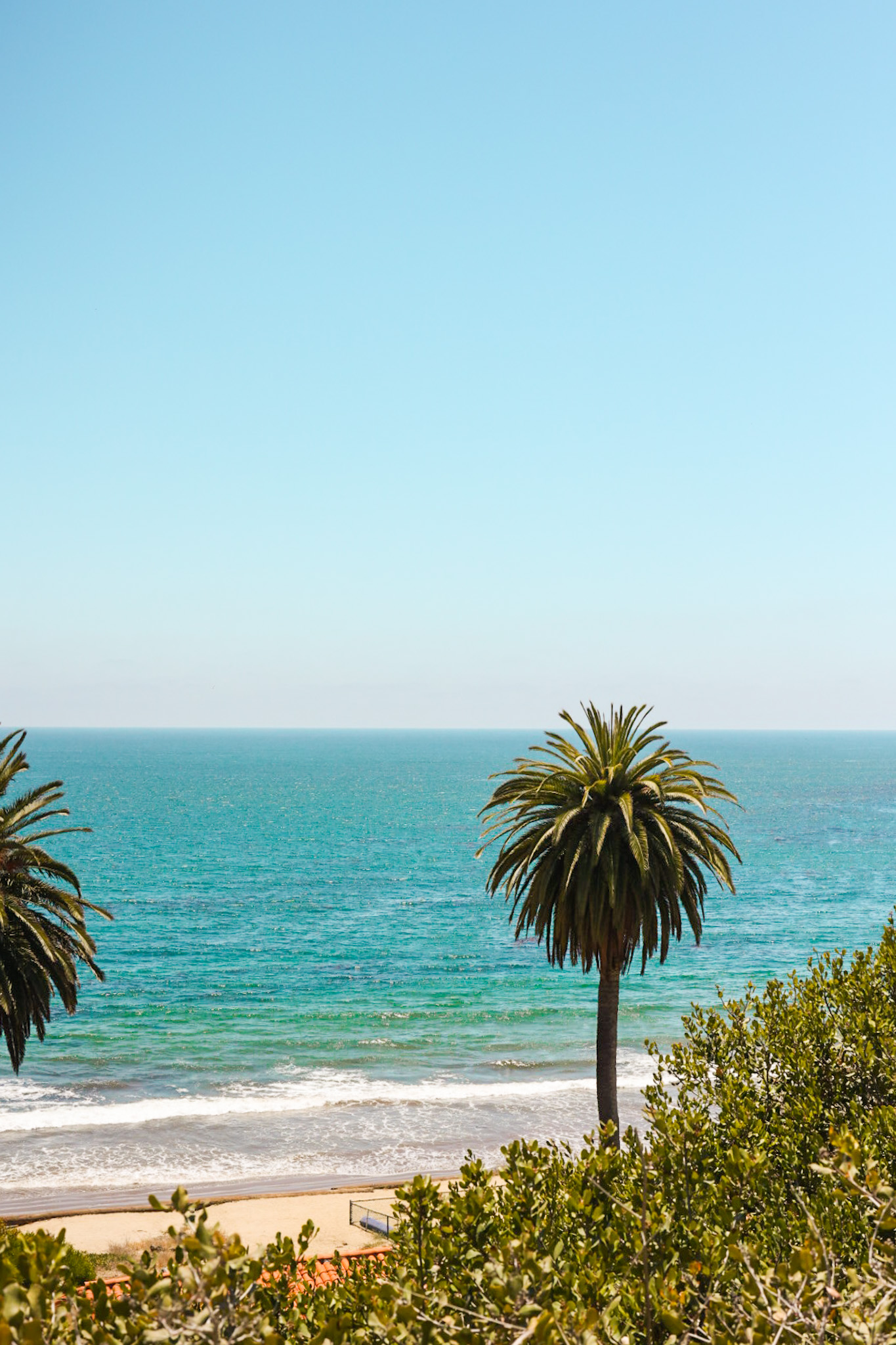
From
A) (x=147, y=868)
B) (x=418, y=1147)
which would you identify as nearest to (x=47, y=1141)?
(x=418, y=1147)

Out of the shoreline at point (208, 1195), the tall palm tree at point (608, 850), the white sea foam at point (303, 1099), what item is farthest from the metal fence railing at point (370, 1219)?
the white sea foam at point (303, 1099)

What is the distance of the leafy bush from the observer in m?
6.70

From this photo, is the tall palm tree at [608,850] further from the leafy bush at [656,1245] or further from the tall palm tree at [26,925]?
the tall palm tree at [26,925]

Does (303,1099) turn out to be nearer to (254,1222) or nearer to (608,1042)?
(254,1222)

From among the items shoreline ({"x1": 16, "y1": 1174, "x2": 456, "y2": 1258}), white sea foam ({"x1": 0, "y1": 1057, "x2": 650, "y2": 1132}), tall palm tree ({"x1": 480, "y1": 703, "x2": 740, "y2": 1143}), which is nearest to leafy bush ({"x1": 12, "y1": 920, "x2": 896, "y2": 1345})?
tall palm tree ({"x1": 480, "y1": 703, "x2": 740, "y2": 1143})

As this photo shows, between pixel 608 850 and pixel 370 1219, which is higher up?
pixel 608 850

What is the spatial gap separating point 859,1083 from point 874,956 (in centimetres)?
487

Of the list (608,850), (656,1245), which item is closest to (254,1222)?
(608,850)

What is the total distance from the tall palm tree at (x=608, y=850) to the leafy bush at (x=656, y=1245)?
4.49 meters

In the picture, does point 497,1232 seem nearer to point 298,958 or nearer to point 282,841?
point 298,958

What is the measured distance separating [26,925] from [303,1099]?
25497 mm

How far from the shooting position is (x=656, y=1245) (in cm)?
973

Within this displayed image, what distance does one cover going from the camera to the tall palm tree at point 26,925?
21125 mm

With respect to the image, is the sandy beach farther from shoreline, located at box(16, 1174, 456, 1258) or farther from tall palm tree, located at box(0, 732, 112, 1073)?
tall palm tree, located at box(0, 732, 112, 1073)
